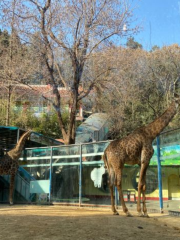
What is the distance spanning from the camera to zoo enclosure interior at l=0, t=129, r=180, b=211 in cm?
980

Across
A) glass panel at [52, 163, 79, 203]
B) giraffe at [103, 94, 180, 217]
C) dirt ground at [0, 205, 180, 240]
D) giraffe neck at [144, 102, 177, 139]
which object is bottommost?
dirt ground at [0, 205, 180, 240]

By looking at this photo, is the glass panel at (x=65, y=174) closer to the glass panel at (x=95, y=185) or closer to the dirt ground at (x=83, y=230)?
the glass panel at (x=95, y=185)

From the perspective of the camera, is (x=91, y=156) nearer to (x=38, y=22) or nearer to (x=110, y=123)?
(x=38, y=22)

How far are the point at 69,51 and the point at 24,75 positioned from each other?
2.54 metres

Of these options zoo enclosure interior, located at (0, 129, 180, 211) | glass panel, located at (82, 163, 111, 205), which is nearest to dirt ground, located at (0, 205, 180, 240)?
zoo enclosure interior, located at (0, 129, 180, 211)

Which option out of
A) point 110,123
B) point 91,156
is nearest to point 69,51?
point 91,156

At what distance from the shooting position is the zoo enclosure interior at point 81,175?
32.1 feet

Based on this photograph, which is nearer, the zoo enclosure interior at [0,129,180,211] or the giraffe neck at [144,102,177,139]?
the giraffe neck at [144,102,177,139]

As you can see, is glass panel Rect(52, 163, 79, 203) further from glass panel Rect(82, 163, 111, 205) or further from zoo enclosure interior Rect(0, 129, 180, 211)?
glass panel Rect(82, 163, 111, 205)

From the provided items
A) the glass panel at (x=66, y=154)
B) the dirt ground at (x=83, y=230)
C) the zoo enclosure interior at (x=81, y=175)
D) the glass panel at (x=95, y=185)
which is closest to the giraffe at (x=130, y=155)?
the zoo enclosure interior at (x=81, y=175)

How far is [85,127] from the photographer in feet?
69.4

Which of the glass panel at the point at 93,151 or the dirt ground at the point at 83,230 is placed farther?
the glass panel at the point at 93,151

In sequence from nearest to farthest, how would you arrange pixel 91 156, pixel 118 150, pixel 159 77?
pixel 118 150 → pixel 91 156 → pixel 159 77

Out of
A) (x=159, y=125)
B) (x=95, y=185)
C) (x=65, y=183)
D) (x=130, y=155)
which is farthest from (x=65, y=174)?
(x=159, y=125)
